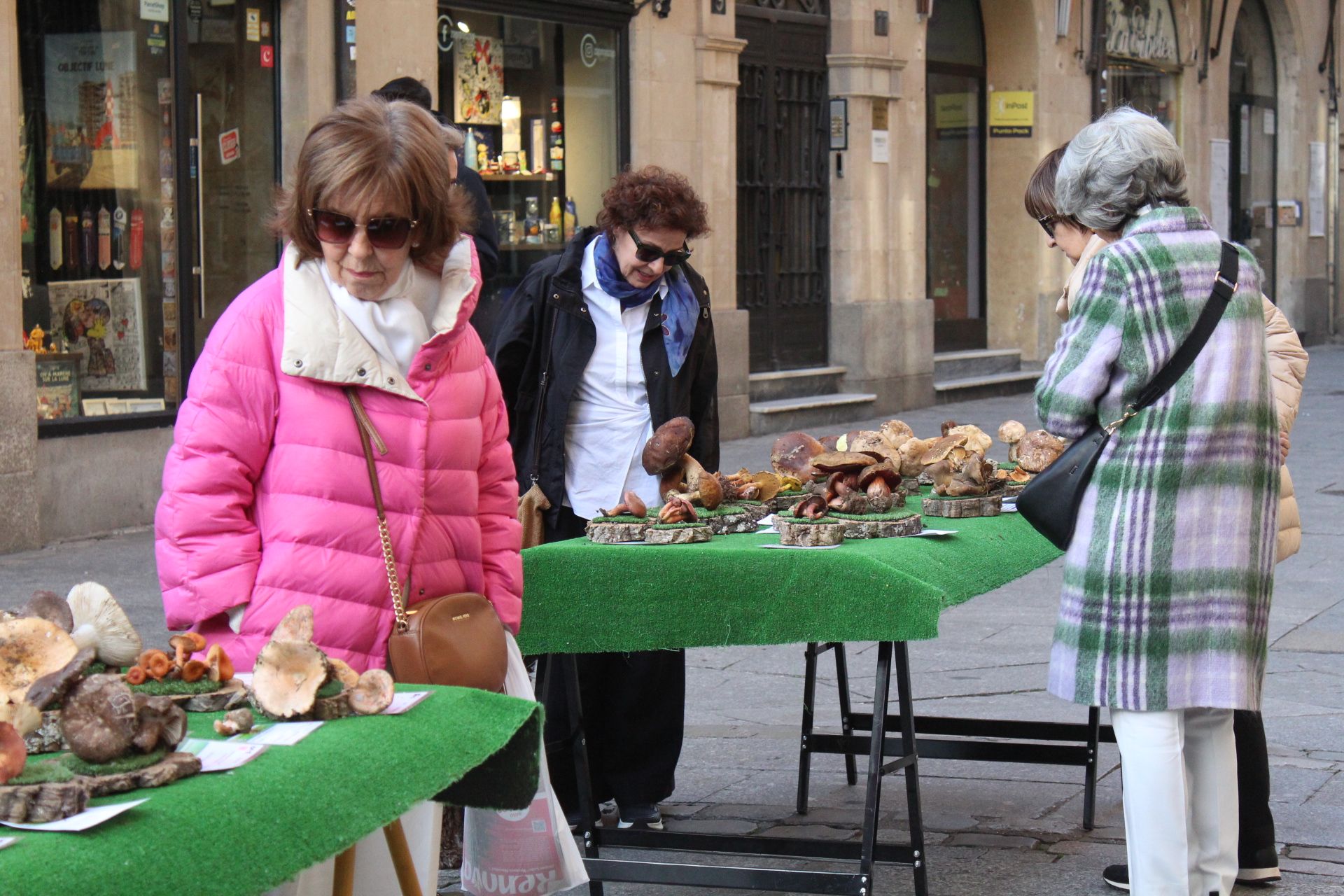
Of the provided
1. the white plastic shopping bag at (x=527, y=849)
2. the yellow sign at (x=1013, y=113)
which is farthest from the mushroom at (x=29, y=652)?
the yellow sign at (x=1013, y=113)

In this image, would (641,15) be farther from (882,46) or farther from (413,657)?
(413,657)

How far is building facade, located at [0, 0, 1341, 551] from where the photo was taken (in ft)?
33.0

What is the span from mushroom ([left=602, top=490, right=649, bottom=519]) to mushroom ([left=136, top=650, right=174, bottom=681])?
1.89m

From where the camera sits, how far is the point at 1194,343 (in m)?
3.73

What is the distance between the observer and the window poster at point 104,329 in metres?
10.2

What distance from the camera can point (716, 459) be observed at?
541 centimetres

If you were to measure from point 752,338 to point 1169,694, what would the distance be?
1189cm

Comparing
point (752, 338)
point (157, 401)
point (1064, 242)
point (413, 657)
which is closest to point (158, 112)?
point (157, 401)

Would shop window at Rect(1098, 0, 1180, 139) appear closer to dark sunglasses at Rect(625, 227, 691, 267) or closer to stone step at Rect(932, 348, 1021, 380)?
stone step at Rect(932, 348, 1021, 380)

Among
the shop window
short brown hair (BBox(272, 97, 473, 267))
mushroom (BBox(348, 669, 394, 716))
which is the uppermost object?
the shop window

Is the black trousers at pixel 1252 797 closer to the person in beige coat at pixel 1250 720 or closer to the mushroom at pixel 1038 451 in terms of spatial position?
the person in beige coat at pixel 1250 720

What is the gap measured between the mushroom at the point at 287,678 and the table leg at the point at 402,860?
0.51 meters

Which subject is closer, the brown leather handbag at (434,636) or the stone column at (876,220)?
the brown leather handbag at (434,636)

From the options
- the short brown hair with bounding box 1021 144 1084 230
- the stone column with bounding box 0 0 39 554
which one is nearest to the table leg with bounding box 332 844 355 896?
the short brown hair with bounding box 1021 144 1084 230
